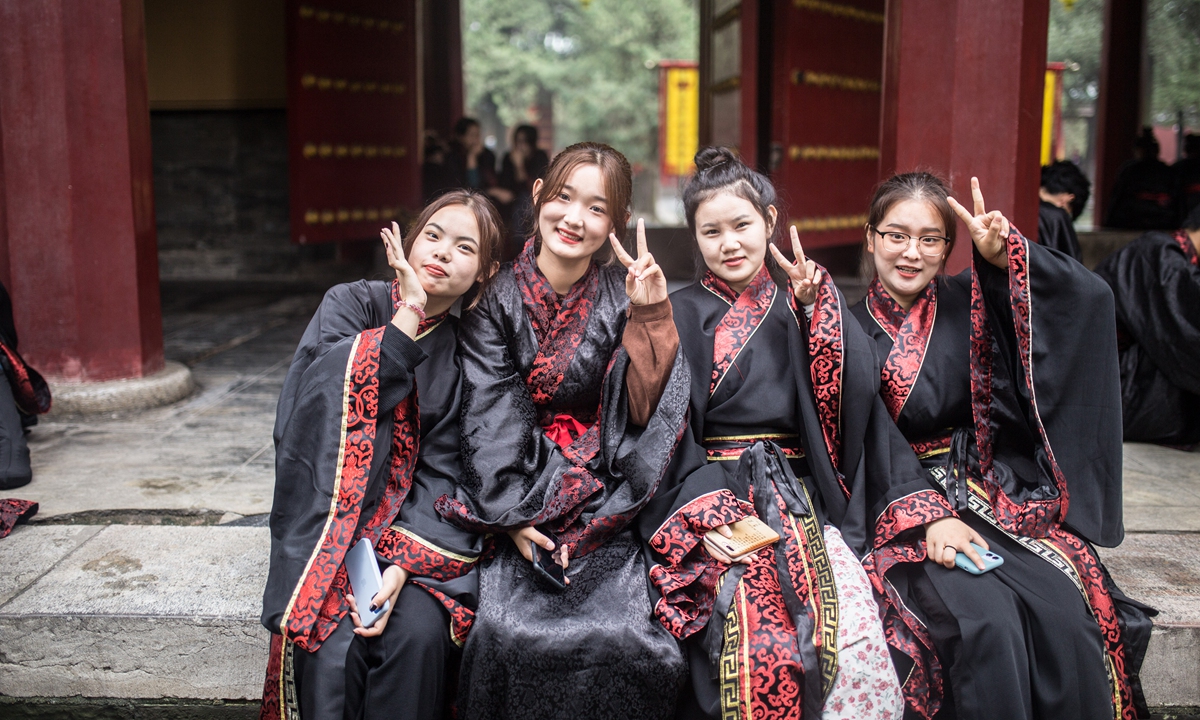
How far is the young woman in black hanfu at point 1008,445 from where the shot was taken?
79.8 inches

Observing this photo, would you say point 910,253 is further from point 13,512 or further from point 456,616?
point 13,512

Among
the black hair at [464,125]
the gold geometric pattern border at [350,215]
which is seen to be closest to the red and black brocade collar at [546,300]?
the gold geometric pattern border at [350,215]

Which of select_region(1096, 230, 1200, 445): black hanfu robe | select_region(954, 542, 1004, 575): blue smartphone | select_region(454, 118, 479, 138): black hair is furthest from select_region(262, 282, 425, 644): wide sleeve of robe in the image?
A: select_region(454, 118, 479, 138): black hair

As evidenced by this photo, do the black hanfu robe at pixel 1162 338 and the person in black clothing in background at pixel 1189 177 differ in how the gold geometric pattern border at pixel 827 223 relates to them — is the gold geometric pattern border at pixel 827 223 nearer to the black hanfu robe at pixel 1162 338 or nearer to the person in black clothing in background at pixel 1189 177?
the person in black clothing in background at pixel 1189 177

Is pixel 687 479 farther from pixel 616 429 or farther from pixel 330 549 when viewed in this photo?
pixel 330 549

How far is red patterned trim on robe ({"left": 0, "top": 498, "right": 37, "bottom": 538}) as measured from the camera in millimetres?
2902

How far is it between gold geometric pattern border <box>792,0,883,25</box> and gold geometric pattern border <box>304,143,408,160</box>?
325 centimetres

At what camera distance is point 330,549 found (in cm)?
203

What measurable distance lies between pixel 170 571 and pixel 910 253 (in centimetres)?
218

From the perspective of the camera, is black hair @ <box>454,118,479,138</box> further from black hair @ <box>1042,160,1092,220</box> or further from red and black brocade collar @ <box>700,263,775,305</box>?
red and black brocade collar @ <box>700,263,775,305</box>

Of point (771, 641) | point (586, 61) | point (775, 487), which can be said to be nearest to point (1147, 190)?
point (775, 487)

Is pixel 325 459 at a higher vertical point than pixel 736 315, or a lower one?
lower

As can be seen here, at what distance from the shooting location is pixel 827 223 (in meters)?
7.05

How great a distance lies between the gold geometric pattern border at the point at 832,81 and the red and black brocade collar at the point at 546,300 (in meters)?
4.61
